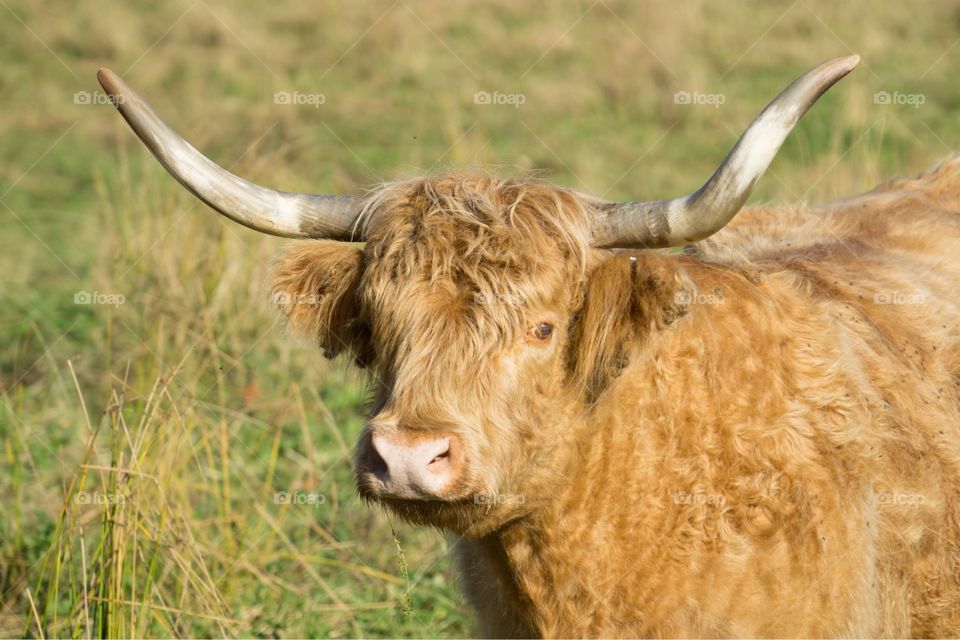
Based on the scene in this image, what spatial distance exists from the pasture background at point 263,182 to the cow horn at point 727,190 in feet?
2.54

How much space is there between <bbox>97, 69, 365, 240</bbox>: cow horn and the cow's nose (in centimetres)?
89

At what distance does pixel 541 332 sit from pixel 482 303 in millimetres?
217

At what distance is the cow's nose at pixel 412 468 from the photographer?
10.6 ft

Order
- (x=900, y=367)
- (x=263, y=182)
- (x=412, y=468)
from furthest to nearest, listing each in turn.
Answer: (x=263, y=182) < (x=900, y=367) < (x=412, y=468)

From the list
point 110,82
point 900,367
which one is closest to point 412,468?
point 110,82

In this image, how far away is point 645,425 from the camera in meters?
3.69

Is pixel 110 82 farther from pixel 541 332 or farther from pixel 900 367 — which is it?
pixel 900 367

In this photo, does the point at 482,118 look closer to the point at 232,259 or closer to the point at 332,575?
the point at 232,259

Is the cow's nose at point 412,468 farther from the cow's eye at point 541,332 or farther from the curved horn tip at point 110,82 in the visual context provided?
the curved horn tip at point 110,82

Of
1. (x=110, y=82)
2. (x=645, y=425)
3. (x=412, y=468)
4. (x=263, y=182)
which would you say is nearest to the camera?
(x=412, y=468)

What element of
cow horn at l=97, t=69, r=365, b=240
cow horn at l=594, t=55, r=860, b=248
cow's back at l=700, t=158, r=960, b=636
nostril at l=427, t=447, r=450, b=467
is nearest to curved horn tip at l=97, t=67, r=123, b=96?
cow horn at l=97, t=69, r=365, b=240

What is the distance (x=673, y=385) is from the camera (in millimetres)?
3709

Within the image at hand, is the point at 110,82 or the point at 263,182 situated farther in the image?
the point at 263,182

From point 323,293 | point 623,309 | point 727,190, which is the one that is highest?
point 727,190
